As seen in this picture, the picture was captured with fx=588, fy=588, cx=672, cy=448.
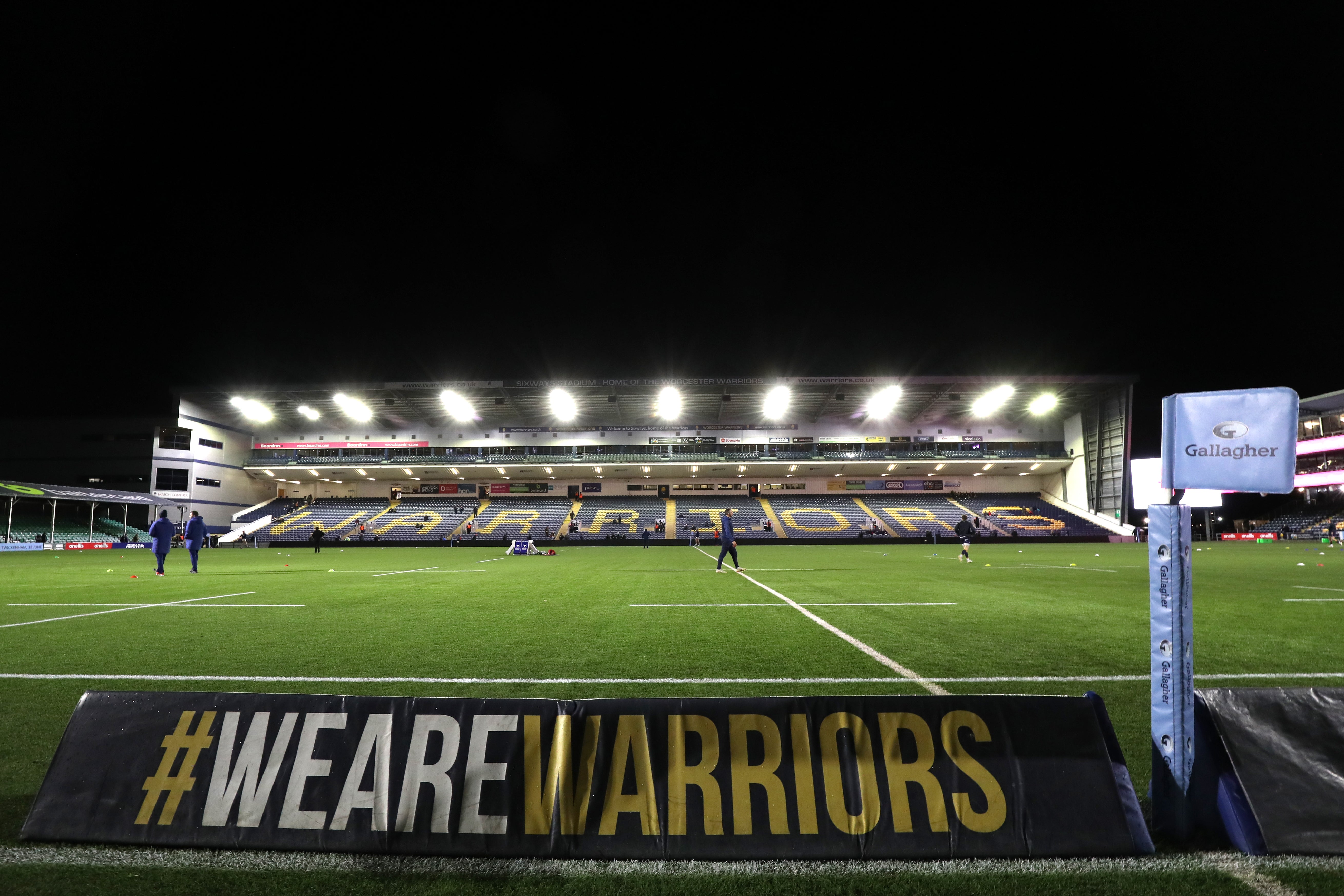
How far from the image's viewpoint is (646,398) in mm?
40625

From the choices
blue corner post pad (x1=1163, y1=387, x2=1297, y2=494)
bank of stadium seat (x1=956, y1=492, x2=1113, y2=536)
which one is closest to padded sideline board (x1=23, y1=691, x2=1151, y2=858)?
blue corner post pad (x1=1163, y1=387, x2=1297, y2=494)

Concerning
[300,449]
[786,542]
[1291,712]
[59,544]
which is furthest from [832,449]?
[59,544]

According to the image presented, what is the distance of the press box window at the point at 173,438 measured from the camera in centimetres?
4059

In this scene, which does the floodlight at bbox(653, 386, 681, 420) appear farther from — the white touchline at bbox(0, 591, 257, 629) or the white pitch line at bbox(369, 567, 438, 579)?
the white touchline at bbox(0, 591, 257, 629)

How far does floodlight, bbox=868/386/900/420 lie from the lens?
129 feet

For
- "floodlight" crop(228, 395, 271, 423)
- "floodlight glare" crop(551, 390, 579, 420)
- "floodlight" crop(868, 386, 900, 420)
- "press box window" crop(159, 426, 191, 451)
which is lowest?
"press box window" crop(159, 426, 191, 451)

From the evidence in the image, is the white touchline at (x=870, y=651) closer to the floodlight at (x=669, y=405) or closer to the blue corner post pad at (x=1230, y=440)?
the blue corner post pad at (x=1230, y=440)

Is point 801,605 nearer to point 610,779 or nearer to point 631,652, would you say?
point 631,652

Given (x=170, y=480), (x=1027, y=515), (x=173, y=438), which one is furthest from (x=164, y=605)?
(x=1027, y=515)

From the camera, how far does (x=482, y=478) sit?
4834 cm

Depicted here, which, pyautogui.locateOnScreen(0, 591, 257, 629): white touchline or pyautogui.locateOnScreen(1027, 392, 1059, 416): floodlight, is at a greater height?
pyautogui.locateOnScreen(1027, 392, 1059, 416): floodlight

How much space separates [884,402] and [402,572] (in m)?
34.7

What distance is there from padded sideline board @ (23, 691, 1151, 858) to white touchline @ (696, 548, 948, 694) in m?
1.71

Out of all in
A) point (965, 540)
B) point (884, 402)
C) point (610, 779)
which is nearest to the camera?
point (610, 779)
